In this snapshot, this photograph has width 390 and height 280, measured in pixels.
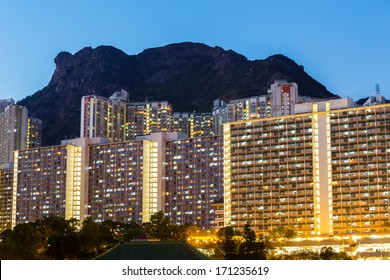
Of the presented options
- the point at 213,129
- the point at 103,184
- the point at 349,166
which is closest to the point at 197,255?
the point at 349,166

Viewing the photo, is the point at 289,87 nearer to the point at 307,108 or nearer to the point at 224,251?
the point at 307,108

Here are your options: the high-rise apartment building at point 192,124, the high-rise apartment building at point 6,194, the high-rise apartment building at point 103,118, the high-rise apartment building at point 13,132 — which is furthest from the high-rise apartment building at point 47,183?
the high-rise apartment building at point 192,124

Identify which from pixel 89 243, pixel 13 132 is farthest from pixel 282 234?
pixel 13 132

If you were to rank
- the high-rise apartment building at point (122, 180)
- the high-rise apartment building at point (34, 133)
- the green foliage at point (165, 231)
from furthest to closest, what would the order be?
the high-rise apartment building at point (34, 133)
the high-rise apartment building at point (122, 180)
the green foliage at point (165, 231)

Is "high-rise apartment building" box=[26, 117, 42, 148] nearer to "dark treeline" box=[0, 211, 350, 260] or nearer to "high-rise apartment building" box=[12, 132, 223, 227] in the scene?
"high-rise apartment building" box=[12, 132, 223, 227]

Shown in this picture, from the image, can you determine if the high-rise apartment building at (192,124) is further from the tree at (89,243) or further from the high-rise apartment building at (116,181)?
the tree at (89,243)

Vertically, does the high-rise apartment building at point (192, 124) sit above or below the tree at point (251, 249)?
above
